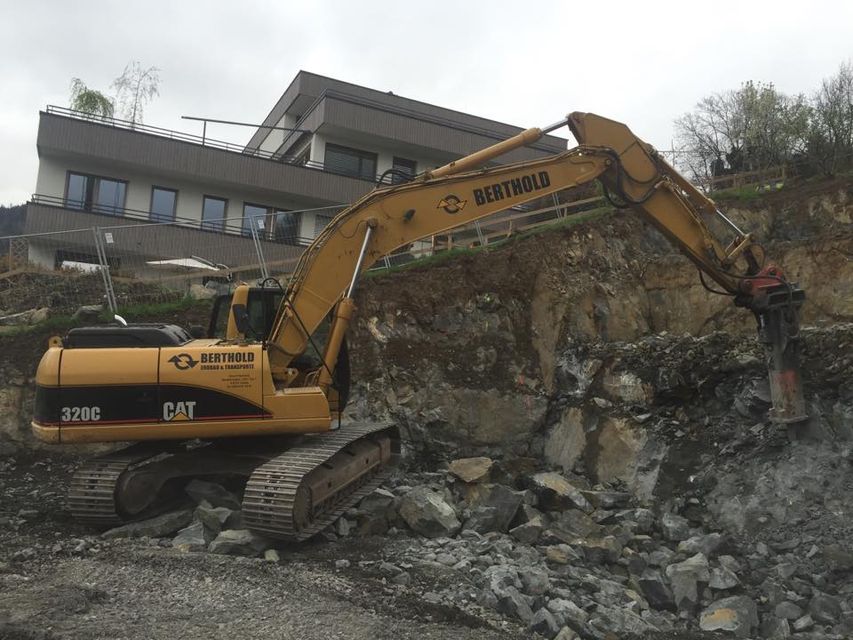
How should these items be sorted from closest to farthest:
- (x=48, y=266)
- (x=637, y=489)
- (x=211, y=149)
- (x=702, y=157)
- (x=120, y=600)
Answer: (x=120, y=600) < (x=637, y=489) < (x=48, y=266) < (x=211, y=149) < (x=702, y=157)

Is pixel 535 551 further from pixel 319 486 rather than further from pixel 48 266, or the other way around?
pixel 48 266

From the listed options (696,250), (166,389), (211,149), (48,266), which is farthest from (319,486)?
(211,149)

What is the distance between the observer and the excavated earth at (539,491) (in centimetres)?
482

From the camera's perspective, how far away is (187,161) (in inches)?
893

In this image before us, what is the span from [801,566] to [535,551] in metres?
2.71

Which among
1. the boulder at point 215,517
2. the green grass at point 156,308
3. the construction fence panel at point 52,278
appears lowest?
the boulder at point 215,517

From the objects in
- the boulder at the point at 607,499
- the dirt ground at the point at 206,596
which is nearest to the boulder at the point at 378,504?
the dirt ground at the point at 206,596

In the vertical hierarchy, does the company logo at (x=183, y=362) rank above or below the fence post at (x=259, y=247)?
below

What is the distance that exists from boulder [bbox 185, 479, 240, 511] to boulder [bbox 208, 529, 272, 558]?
4.01 ft

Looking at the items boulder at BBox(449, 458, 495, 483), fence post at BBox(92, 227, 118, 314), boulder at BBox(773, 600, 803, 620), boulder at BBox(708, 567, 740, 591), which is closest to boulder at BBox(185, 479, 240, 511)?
boulder at BBox(449, 458, 495, 483)

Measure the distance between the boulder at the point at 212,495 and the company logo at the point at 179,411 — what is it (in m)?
1.02

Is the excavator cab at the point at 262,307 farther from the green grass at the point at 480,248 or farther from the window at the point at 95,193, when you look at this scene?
the window at the point at 95,193

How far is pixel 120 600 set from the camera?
455cm

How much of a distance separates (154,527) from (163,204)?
19.2m
